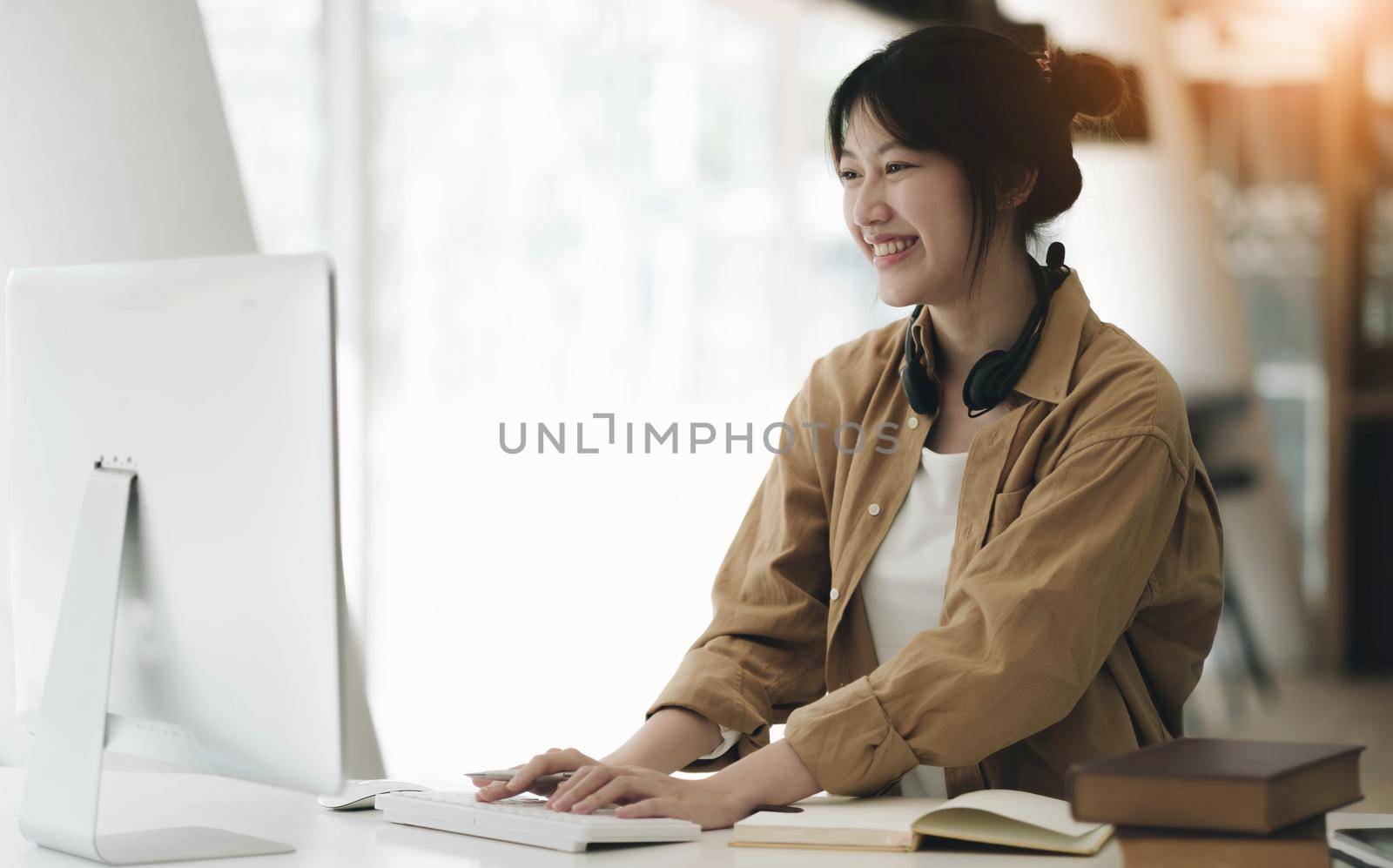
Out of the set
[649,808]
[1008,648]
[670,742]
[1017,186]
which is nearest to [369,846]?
[649,808]

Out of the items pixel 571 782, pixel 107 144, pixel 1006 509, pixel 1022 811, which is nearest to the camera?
pixel 1022 811

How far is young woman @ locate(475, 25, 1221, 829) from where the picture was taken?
1.26m

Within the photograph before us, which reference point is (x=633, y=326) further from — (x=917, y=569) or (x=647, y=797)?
(x=647, y=797)

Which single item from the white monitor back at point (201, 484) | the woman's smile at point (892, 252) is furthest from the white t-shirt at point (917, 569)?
the white monitor back at point (201, 484)

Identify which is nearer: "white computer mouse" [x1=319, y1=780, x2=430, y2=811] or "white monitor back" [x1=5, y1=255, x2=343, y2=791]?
"white monitor back" [x1=5, y1=255, x2=343, y2=791]

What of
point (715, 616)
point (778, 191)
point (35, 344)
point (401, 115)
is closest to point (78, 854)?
point (35, 344)

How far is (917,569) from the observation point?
150cm

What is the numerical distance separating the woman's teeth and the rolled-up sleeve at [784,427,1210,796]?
1.12ft

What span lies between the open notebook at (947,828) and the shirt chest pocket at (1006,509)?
31cm

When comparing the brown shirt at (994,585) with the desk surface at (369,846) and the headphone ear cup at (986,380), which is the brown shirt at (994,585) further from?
the desk surface at (369,846)

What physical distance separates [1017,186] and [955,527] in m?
0.39

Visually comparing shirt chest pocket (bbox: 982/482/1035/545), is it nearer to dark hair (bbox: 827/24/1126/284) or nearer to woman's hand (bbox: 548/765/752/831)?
dark hair (bbox: 827/24/1126/284)

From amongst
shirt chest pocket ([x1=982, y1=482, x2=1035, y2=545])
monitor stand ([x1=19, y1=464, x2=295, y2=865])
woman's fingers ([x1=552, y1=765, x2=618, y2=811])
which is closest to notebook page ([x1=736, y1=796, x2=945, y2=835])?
woman's fingers ([x1=552, y1=765, x2=618, y2=811])

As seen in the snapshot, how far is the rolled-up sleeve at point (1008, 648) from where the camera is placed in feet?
4.09
